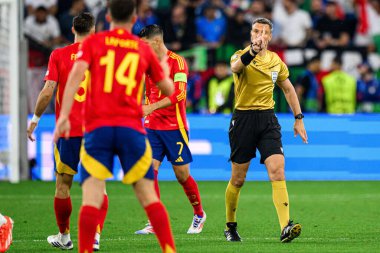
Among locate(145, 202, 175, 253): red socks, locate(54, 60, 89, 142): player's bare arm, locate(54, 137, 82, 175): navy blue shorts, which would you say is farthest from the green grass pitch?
locate(54, 60, 89, 142): player's bare arm

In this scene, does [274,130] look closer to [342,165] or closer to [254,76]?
[254,76]

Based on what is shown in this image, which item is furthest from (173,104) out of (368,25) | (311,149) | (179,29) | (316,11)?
(368,25)

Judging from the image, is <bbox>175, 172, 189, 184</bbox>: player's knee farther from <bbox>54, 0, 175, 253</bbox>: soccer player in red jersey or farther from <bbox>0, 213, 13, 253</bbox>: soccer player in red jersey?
<bbox>54, 0, 175, 253</bbox>: soccer player in red jersey

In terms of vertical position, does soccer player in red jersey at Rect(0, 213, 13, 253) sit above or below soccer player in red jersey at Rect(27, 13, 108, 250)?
below

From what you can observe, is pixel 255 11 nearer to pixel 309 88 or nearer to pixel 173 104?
pixel 309 88

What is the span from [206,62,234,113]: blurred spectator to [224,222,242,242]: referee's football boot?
902 centimetres

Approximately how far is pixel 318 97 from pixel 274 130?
10093 mm

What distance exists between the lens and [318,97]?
65.1ft

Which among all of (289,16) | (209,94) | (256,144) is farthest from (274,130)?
(289,16)

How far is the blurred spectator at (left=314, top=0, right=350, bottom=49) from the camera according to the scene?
71.8 ft

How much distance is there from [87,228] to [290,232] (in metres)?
2.93

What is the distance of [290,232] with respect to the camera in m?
9.41

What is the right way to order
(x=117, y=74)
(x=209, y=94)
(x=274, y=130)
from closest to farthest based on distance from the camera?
(x=117, y=74), (x=274, y=130), (x=209, y=94)

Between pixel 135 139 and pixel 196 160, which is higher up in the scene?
pixel 135 139
